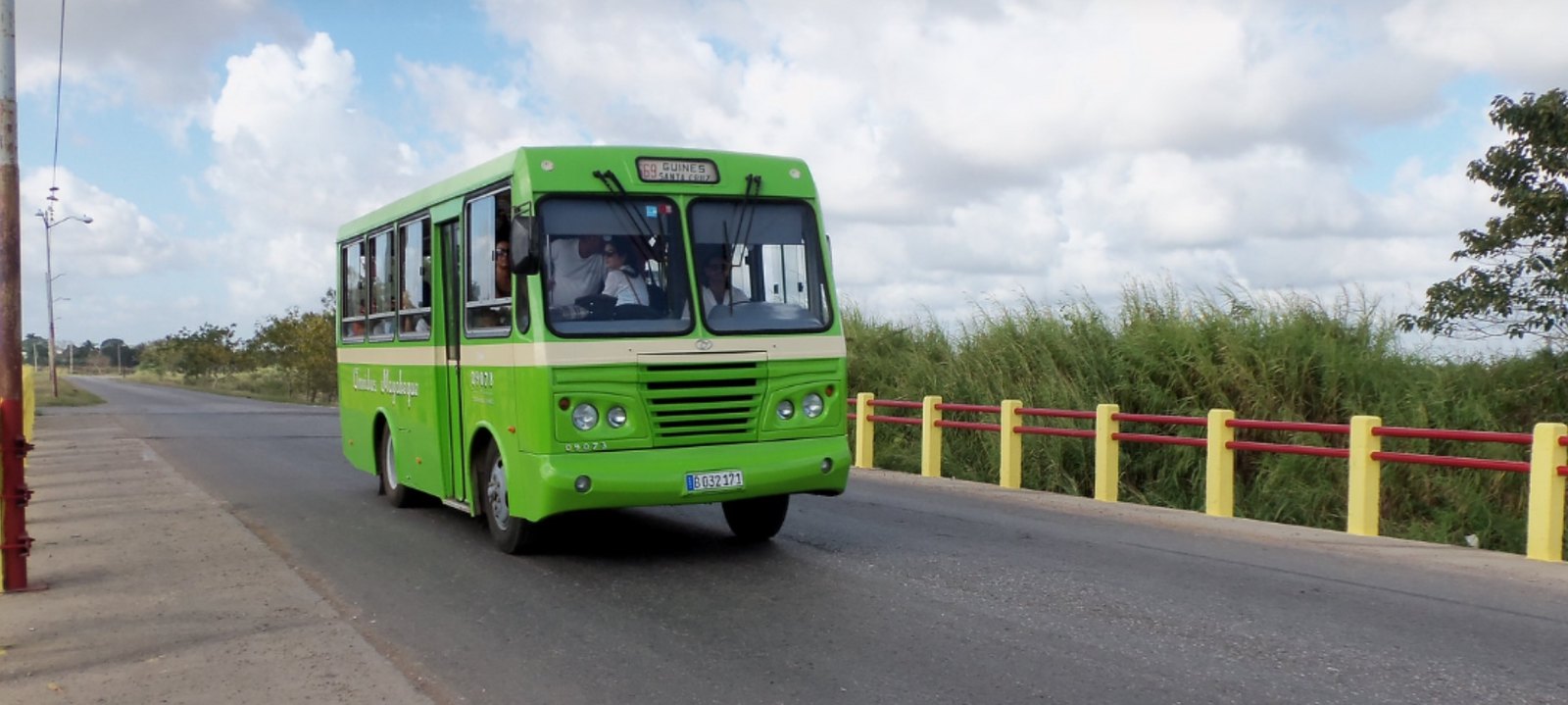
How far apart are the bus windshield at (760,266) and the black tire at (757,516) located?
149 centimetres

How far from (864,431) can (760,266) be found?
391 inches

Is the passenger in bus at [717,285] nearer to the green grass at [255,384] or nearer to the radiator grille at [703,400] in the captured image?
the radiator grille at [703,400]

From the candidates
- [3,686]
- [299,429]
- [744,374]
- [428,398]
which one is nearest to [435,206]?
[428,398]

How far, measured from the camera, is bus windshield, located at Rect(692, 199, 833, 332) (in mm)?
9117

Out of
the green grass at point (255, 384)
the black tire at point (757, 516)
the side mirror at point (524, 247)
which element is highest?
the side mirror at point (524, 247)

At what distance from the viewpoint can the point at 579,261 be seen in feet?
29.1

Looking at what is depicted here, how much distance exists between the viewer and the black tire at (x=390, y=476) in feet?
42.2

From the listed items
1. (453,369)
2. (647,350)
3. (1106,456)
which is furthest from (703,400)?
(1106,456)

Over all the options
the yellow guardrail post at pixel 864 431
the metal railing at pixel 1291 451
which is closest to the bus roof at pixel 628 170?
the metal railing at pixel 1291 451

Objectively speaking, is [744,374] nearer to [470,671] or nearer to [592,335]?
[592,335]

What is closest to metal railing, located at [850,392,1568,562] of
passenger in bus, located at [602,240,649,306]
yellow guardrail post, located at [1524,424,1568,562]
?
yellow guardrail post, located at [1524,424,1568,562]

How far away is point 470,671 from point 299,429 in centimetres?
2277

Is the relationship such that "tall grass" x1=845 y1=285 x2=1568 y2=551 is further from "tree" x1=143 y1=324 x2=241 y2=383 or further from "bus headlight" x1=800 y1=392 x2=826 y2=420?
"tree" x1=143 y1=324 x2=241 y2=383

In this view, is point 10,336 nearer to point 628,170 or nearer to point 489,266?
point 489,266
